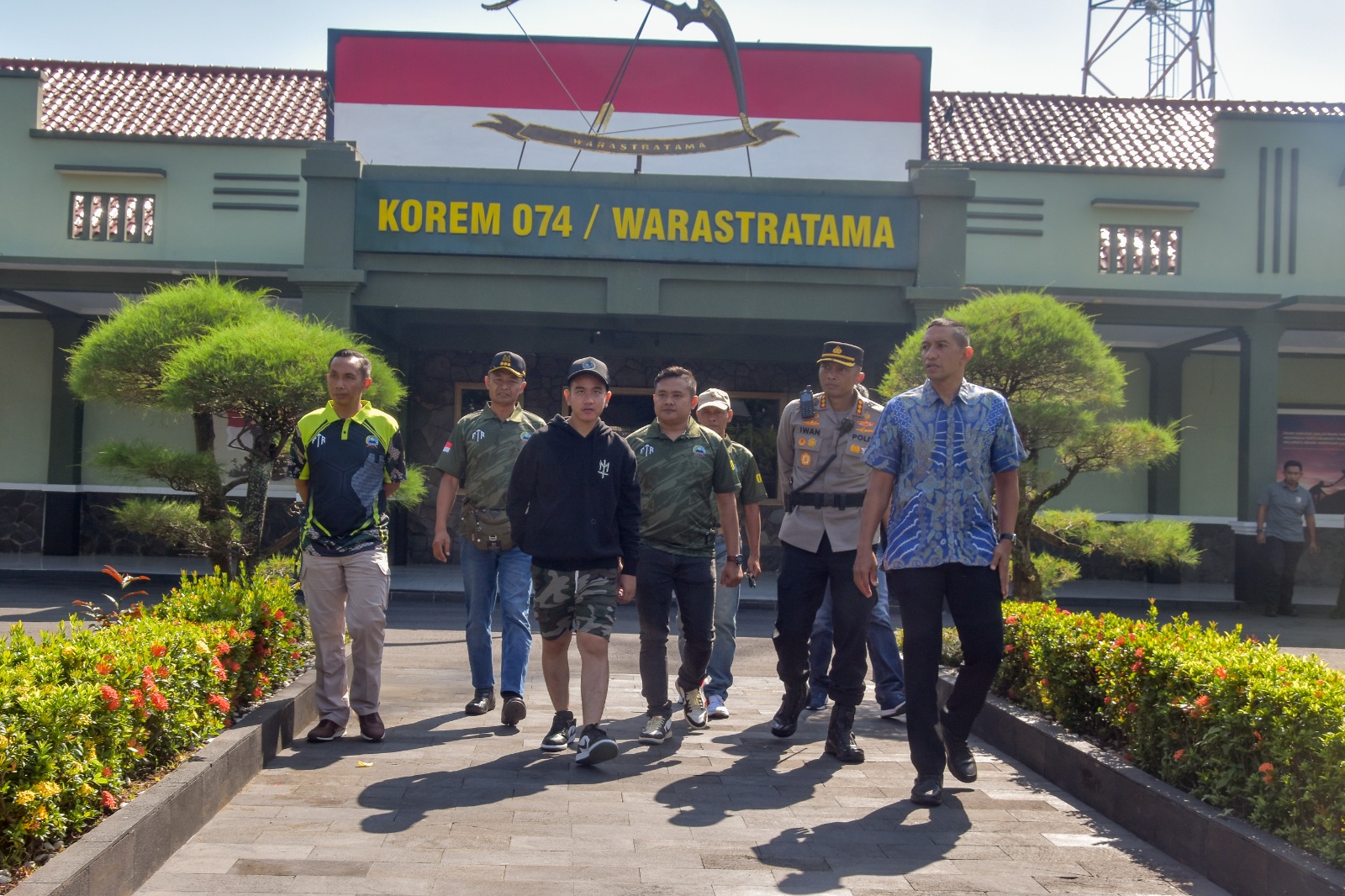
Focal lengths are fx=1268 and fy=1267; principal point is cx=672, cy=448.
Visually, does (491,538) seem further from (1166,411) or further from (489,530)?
(1166,411)

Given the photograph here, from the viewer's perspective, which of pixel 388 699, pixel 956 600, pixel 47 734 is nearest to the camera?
pixel 47 734

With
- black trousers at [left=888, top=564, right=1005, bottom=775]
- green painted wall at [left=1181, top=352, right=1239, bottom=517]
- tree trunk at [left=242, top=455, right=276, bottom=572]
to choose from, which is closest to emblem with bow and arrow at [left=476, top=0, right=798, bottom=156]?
green painted wall at [left=1181, top=352, right=1239, bottom=517]

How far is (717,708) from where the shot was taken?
6.70 m

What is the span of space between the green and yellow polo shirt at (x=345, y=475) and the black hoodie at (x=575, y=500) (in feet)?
2.09

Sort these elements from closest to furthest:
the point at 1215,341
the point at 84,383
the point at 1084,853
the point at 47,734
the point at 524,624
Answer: the point at 47,734 < the point at 1084,853 < the point at 524,624 < the point at 84,383 < the point at 1215,341

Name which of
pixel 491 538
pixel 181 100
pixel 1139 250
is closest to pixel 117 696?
pixel 491 538

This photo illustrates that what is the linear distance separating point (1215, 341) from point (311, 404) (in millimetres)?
12613

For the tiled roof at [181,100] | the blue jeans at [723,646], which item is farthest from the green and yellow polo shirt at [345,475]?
the tiled roof at [181,100]

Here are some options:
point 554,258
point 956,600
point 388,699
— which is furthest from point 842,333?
point 956,600

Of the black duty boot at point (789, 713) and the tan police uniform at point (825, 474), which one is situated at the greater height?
the tan police uniform at point (825, 474)

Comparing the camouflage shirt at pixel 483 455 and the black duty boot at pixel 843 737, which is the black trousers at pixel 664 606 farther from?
the camouflage shirt at pixel 483 455

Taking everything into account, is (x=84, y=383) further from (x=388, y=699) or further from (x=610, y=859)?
(x=610, y=859)

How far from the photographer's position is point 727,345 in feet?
57.2

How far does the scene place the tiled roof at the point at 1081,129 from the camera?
1705 centimetres
